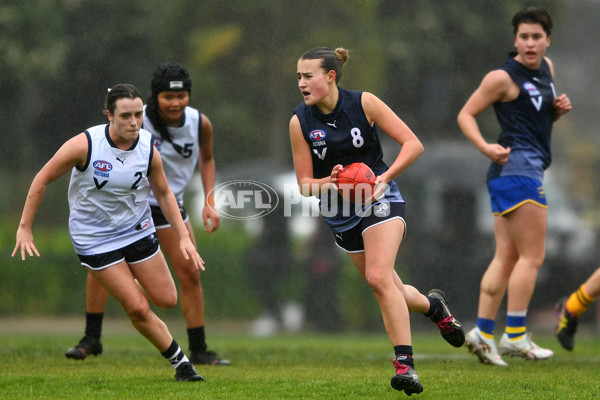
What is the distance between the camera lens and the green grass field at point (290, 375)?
446cm

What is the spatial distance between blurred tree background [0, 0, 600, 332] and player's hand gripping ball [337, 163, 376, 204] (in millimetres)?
5026

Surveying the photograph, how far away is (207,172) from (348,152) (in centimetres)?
185

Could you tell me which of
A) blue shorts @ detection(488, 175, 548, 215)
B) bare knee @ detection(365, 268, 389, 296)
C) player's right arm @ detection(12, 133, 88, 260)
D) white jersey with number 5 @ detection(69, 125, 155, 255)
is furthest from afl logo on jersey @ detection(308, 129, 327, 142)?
blue shorts @ detection(488, 175, 548, 215)

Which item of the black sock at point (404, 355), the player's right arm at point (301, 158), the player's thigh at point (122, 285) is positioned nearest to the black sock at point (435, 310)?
the black sock at point (404, 355)

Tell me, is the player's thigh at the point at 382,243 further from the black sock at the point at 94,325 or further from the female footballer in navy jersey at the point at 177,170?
the black sock at the point at 94,325

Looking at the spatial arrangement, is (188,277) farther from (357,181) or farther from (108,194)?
(357,181)

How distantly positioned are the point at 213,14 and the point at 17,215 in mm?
3088

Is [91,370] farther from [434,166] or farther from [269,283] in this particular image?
[434,166]

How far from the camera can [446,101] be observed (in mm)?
9961

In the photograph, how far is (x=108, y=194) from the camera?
5.10m

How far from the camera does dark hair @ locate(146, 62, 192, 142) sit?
5.89 m

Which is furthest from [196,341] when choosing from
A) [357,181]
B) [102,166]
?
[357,181]

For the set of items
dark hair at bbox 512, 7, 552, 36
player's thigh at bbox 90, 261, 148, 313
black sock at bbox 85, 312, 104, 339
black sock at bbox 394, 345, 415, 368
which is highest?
dark hair at bbox 512, 7, 552, 36

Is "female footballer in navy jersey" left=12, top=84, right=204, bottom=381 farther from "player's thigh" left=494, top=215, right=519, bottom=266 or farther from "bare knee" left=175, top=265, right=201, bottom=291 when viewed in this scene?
"player's thigh" left=494, top=215, right=519, bottom=266
